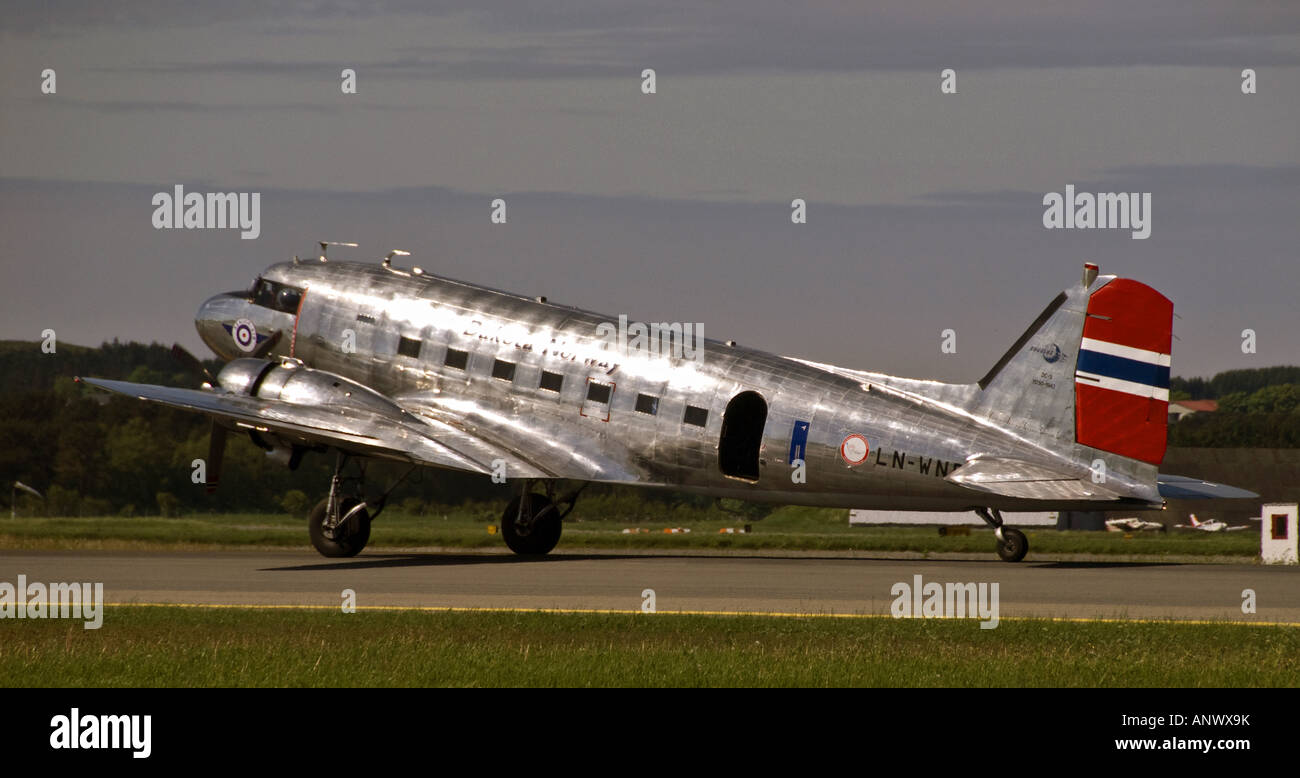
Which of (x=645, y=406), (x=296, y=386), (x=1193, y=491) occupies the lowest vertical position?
(x=1193, y=491)

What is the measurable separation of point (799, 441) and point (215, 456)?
13.9m

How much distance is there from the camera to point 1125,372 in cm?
2952

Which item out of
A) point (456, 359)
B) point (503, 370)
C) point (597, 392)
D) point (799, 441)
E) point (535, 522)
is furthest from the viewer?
point (535, 522)

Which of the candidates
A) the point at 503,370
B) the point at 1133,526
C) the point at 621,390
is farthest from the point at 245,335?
the point at 1133,526

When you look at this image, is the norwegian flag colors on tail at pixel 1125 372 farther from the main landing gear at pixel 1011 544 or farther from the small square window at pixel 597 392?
the small square window at pixel 597 392

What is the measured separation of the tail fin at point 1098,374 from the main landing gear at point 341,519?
14102 mm

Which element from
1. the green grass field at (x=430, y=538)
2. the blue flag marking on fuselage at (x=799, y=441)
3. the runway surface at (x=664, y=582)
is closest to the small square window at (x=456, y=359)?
the runway surface at (x=664, y=582)

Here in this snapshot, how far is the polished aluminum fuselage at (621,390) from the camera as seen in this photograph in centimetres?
3022

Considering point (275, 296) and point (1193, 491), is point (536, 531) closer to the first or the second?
point (275, 296)

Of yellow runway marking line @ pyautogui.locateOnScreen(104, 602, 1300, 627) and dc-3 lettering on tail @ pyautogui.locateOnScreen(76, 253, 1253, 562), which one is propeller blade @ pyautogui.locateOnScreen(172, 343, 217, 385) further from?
yellow runway marking line @ pyautogui.locateOnScreen(104, 602, 1300, 627)

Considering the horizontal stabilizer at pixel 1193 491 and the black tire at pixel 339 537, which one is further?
the black tire at pixel 339 537

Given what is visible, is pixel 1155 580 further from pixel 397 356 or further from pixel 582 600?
pixel 397 356

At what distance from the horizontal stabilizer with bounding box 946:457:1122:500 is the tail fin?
92cm

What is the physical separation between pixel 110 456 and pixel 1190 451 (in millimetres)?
55923
